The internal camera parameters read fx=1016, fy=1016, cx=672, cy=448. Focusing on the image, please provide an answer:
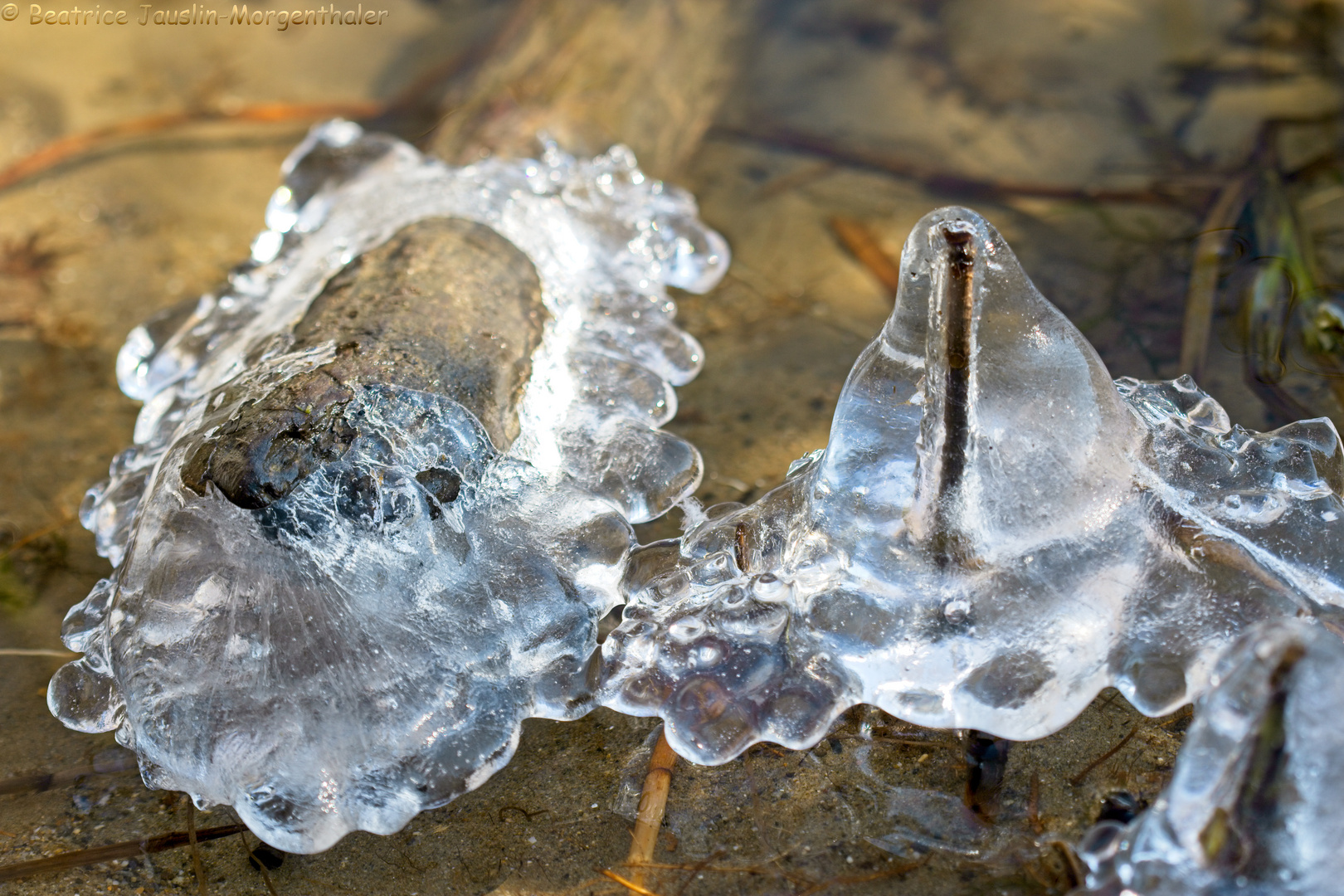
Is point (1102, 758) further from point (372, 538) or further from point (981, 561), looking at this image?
point (372, 538)

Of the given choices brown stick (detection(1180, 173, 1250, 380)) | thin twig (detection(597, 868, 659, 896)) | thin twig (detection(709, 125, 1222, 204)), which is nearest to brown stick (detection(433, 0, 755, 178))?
thin twig (detection(709, 125, 1222, 204))

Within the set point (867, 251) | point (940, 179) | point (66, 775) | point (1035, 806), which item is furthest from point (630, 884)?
point (940, 179)

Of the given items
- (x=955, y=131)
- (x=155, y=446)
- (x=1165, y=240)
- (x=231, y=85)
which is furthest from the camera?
(x=231, y=85)

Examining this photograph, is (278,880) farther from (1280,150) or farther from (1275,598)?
(1280,150)

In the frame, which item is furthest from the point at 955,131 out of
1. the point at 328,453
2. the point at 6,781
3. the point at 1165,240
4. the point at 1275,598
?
the point at 6,781

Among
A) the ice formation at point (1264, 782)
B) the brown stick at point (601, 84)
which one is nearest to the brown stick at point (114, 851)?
the ice formation at point (1264, 782)
